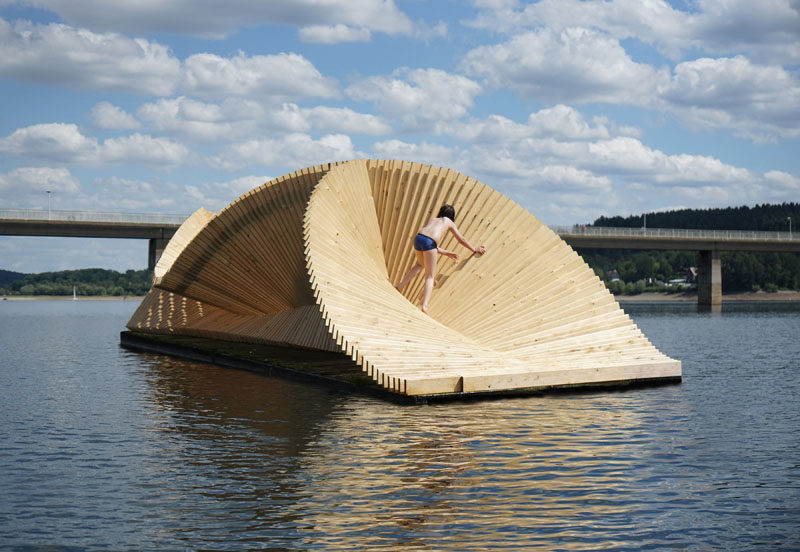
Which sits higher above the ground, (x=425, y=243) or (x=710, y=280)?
(x=710, y=280)

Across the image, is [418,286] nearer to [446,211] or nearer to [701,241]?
[446,211]

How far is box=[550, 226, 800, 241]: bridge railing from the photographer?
91.8 meters

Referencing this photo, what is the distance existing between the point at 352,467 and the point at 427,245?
10.2 m

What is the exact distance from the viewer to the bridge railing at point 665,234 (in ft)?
301

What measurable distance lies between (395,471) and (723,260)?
153420 millimetres

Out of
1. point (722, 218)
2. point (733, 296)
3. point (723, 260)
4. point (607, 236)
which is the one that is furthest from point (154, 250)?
point (722, 218)

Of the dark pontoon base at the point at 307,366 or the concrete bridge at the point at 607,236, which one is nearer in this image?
the dark pontoon base at the point at 307,366

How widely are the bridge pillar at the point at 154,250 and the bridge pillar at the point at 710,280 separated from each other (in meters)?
56.6

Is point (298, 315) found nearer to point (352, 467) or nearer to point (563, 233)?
point (352, 467)

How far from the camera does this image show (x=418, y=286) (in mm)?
22891

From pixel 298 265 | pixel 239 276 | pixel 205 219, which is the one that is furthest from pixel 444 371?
pixel 205 219

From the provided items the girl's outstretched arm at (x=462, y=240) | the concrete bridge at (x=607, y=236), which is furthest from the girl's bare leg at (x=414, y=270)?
the concrete bridge at (x=607, y=236)

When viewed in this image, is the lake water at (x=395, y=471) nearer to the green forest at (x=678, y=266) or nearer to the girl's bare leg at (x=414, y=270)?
the girl's bare leg at (x=414, y=270)

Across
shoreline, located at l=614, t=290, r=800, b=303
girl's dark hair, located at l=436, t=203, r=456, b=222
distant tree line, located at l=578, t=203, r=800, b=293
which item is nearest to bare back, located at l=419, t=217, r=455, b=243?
girl's dark hair, located at l=436, t=203, r=456, b=222
